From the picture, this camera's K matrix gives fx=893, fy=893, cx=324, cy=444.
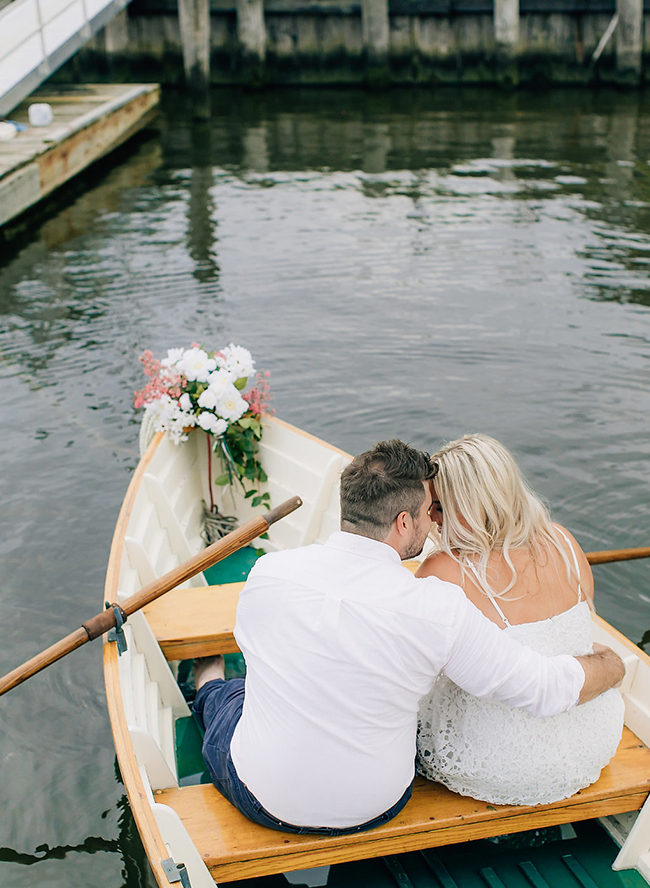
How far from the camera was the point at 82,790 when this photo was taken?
4199mm

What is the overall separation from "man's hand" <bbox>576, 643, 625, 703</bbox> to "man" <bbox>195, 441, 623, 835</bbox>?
0.30 feet

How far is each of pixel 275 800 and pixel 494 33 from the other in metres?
20.6

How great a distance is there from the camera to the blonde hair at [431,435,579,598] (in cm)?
284

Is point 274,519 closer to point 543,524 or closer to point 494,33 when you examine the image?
point 543,524

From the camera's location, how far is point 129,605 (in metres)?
3.58

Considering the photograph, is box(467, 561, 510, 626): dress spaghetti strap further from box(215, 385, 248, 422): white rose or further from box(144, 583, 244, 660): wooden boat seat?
box(215, 385, 248, 422): white rose

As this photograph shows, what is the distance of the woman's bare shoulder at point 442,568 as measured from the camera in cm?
286

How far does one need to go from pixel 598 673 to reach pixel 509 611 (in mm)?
347

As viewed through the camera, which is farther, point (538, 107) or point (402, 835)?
point (538, 107)

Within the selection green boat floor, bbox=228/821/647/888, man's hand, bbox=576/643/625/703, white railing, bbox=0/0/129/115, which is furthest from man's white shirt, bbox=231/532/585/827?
white railing, bbox=0/0/129/115

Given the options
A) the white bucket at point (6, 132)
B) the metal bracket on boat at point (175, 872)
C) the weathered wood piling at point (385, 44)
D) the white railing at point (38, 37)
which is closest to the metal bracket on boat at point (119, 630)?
the metal bracket on boat at point (175, 872)

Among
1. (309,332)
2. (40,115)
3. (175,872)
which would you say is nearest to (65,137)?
(40,115)

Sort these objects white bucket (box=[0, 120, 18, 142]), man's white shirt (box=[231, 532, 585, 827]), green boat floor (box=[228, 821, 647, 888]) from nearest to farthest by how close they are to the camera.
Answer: man's white shirt (box=[231, 532, 585, 827]), green boat floor (box=[228, 821, 647, 888]), white bucket (box=[0, 120, 18, 142])

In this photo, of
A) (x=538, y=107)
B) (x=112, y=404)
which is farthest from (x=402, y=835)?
(x=538, y=107)
